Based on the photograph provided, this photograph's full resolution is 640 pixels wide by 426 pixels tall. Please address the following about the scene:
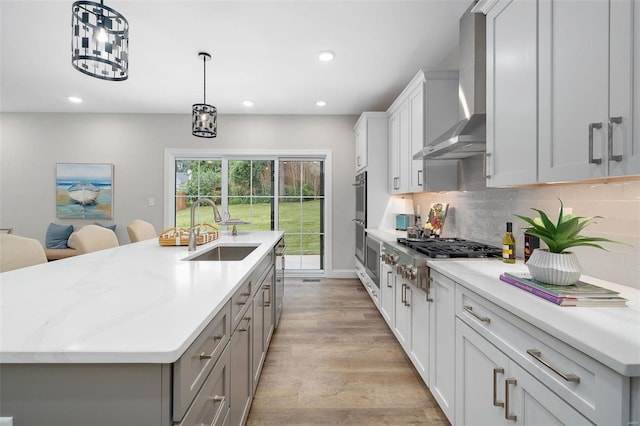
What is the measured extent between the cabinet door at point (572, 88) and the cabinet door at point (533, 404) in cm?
76

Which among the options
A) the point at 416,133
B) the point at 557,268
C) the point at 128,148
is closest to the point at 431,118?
the point at 416,133

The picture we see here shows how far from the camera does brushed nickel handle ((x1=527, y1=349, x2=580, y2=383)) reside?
32.9 inches

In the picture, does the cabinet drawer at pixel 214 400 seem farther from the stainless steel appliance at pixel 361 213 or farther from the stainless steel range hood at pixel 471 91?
the stainless steel appliance at pixel 361 213

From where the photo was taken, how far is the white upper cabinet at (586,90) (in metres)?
1.00

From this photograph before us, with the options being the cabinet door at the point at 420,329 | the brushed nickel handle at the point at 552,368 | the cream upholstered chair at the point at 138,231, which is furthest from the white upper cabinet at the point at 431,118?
the cream upholstered chair at the point at 138,231

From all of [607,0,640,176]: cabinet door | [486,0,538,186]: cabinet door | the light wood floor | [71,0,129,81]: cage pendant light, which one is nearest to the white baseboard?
the light wood floor

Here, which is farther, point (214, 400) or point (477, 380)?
point (477, 380)

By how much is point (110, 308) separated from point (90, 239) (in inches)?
76.5

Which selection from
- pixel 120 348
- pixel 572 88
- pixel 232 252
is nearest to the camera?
pixel 120 348

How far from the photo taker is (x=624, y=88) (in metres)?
0.99

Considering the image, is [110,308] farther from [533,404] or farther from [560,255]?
[560,255]

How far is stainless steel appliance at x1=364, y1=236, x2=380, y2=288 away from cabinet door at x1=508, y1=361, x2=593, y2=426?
6.95 ft

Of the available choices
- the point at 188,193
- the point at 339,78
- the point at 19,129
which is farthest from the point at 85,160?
the point at 339,78

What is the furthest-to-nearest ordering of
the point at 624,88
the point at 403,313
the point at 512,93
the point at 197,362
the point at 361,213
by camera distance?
the point at 361,213 → the point at 403,313 → the point at 512,93 → the point at 624,88 → the point at 197,362
